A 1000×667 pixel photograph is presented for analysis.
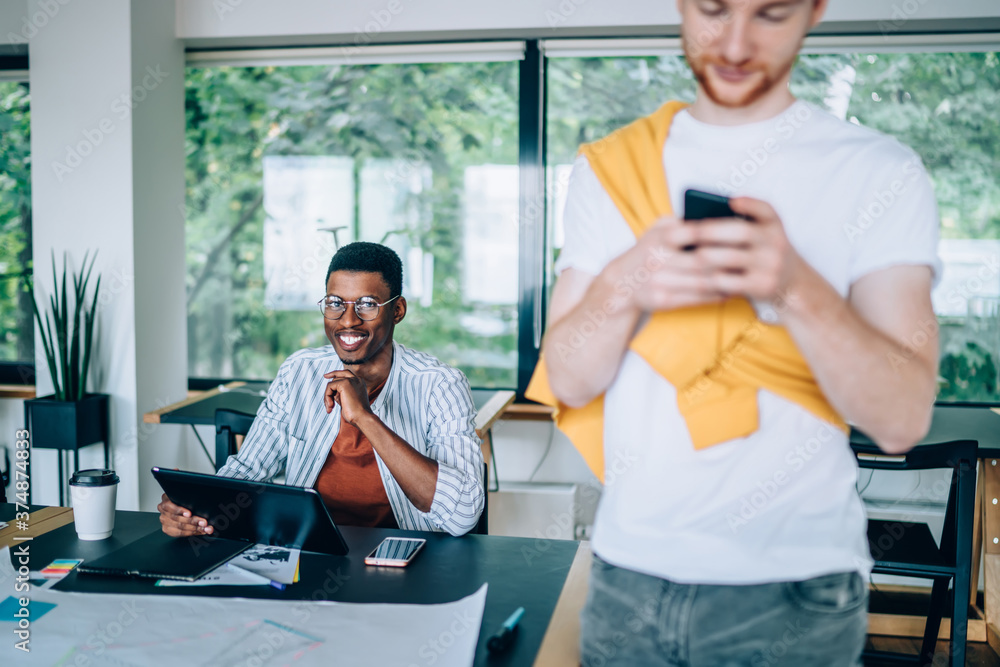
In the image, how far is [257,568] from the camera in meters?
1.30

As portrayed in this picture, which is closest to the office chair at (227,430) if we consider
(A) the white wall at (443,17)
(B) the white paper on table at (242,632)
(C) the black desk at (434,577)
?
(C) the black desk at (434,577)

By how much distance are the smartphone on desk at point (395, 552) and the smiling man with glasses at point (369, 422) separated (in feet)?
1.03

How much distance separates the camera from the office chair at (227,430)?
7.00 ft

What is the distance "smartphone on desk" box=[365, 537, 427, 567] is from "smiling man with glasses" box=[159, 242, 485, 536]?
1.03ft

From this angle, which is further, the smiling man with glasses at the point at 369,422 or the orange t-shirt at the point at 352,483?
the orange t-shirt at the point at 352,483

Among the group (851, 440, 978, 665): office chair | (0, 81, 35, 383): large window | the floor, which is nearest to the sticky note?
(851, 440, 978, 665): office chair

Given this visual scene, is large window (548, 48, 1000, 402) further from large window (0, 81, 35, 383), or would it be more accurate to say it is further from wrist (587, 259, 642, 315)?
large window (0, 81, 35, 383)

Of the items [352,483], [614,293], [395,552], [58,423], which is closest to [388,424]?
[352,483]

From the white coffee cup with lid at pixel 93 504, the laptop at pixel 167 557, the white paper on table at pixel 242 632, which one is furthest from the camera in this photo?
the white coffee cup with lid at pixel 93 504

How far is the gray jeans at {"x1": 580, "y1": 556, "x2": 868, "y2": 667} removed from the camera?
723 millimetres

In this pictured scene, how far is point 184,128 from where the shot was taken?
3592 millimetres

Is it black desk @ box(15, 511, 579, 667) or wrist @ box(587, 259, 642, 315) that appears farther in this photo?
black desk @ box(15, 511, 579, 667)

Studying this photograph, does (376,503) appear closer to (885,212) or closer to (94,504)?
(94,504)

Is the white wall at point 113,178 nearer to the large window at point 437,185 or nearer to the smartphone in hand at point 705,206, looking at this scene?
the large window at point 437,185
